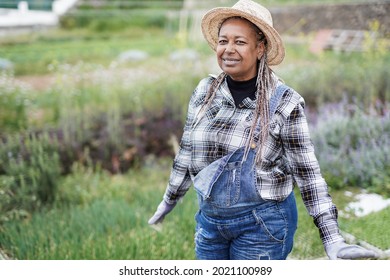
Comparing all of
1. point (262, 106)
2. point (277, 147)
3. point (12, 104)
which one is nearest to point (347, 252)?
point (277, 147)

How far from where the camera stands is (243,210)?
2.49 metres

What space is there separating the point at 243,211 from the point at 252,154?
0.81 ft

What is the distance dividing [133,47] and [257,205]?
331 cm

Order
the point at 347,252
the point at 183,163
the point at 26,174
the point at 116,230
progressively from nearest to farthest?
the point at 347,252
the point at 183,163
the point at 116,230
the point at 26,174

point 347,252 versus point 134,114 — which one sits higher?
point 347,252

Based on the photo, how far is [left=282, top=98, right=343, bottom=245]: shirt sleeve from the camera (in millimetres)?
2426

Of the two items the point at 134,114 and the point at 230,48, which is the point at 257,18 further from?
the point at 134,114

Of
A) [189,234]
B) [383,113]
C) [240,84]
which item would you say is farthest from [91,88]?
[240,84]

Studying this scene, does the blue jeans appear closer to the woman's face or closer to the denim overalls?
the denim overalls

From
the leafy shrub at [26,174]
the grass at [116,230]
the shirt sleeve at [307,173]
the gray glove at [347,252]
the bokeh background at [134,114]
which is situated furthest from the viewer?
the leafy shrub at [26,174]

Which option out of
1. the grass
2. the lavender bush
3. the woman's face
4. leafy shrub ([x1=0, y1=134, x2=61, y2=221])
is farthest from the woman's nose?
leafy shrub ([x1=0, y1=134, x2=61, y2=221])

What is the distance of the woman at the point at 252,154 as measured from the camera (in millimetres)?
2453

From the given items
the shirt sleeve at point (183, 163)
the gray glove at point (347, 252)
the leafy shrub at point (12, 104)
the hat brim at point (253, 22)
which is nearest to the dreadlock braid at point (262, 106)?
the hat brim at point (253, 22)

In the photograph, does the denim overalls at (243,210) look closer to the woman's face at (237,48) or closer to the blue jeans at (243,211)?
the blue jeans at (243,211)
